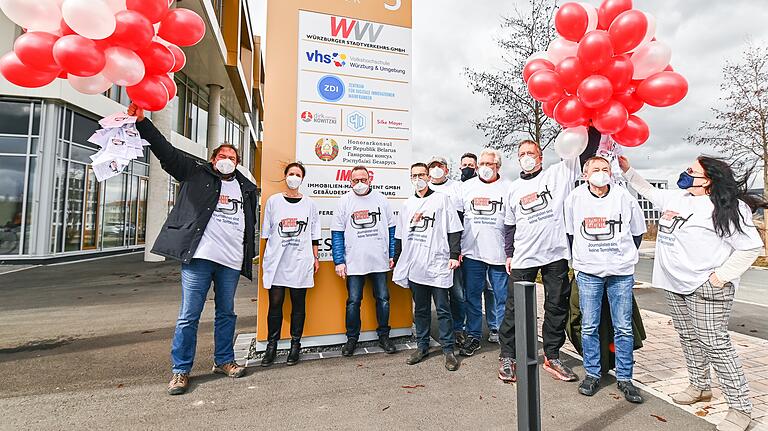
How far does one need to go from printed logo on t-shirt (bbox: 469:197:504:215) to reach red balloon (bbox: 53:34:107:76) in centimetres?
355

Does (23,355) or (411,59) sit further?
(411,59)

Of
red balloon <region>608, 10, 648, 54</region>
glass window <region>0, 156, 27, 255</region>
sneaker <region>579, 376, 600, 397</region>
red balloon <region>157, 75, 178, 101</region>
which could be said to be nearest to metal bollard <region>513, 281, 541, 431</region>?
sneaker <region>579, 376, 600, 397</region>

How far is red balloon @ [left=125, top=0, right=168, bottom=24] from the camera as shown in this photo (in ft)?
9.17

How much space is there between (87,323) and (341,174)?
428 cm

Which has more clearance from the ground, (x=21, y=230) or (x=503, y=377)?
(x=21, y=230)

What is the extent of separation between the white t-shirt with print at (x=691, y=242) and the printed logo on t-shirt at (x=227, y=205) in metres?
3.60

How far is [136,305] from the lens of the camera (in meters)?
6.78

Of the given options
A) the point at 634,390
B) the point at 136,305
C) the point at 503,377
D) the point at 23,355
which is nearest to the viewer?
the point at 634,390

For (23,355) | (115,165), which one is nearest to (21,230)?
(23,355)

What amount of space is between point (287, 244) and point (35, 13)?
2508 millimetres

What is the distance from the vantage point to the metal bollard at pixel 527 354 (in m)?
1.75

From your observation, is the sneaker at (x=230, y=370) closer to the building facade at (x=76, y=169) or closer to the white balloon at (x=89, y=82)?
the white balloon at (x=89, y=82)

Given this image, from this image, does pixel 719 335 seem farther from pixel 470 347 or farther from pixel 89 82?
pixel 89 82

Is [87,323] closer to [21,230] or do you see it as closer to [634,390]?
[634,390]
